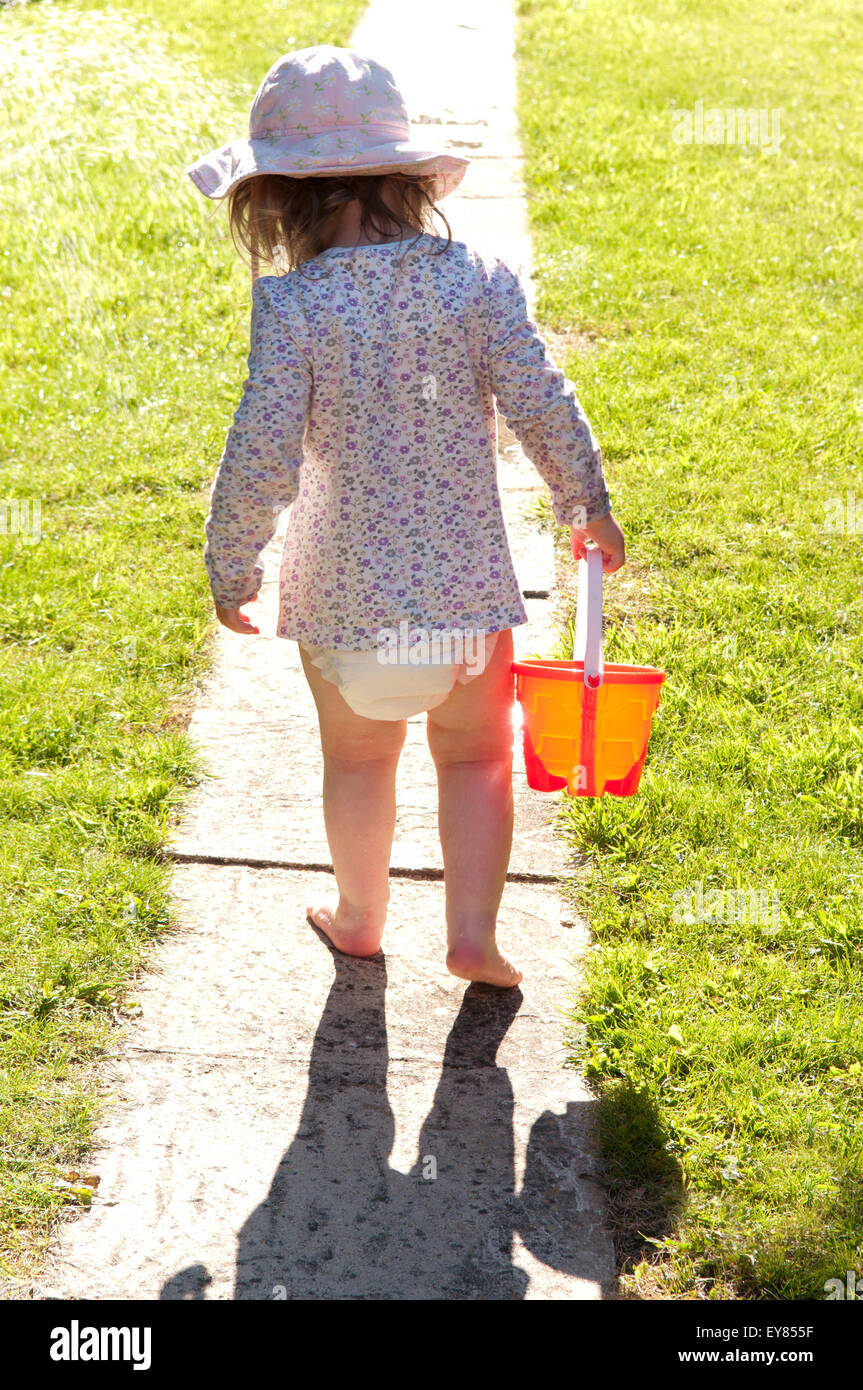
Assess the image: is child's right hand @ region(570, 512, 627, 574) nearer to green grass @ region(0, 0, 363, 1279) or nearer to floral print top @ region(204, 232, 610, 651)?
floral print top @ region(204, 232, 610, 651)

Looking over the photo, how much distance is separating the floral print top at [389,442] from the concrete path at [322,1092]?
546mm

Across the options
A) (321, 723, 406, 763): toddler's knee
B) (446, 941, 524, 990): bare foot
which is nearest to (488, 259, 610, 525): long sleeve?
(321, 723, 406, 763): toddler's knee

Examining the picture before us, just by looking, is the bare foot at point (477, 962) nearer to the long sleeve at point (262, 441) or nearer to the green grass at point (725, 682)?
the green grass at point (725, 682)

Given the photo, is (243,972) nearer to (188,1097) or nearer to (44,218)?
(188,1097)

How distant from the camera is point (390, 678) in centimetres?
227

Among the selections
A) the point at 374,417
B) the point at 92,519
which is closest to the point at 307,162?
the point at 374,417

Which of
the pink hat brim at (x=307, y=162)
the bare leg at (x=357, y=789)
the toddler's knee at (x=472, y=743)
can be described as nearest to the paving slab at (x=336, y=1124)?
the bare leg at (x=357, y=789)

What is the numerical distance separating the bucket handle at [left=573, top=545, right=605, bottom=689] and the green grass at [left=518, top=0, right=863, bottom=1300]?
0.67 m

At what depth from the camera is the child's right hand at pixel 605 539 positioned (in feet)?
7.56

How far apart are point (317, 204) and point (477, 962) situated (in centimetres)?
135

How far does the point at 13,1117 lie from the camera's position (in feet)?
7.71

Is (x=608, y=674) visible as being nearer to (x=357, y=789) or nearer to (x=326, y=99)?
(x=357, y=789)

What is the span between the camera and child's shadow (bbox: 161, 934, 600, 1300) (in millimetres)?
2086

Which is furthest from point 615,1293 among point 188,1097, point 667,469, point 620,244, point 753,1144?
point 620,244
